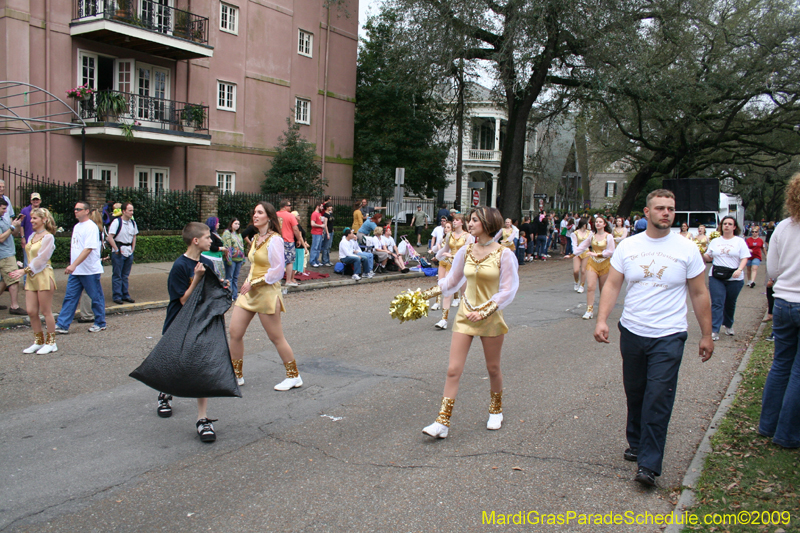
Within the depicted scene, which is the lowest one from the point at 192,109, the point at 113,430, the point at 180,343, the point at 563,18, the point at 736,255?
the point at 113,430

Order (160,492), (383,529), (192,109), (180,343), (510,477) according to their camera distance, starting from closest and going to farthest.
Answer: (383,529), (160,492), (510,477), (180,343), (192,109)

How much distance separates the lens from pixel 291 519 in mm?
3682

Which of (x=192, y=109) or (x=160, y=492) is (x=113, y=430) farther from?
(x=192, y=109)

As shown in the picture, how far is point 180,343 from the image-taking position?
472cm

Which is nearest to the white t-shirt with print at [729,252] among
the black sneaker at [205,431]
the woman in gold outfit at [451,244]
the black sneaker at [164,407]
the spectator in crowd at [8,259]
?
the woman in gold outfit at [451,244]

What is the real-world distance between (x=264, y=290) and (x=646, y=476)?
12.2 feet

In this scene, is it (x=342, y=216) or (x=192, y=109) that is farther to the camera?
(x=342, y=216)

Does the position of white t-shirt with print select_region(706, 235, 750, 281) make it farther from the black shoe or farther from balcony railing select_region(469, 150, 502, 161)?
balcony railing select_region(469, 150, 502, 161)

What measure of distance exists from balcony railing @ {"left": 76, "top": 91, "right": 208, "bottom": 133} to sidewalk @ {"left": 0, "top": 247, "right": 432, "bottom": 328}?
5.83 meters

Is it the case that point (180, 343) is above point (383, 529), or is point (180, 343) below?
above

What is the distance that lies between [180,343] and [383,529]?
7.09 feet

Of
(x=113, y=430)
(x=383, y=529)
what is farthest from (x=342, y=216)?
(x=383, y=529)

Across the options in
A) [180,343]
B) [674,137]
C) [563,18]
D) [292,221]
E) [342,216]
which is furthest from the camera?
[674,137]

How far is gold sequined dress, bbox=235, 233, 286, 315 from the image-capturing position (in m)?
6.00
